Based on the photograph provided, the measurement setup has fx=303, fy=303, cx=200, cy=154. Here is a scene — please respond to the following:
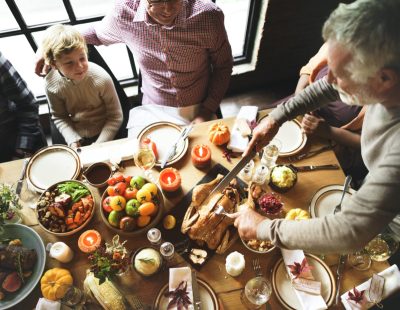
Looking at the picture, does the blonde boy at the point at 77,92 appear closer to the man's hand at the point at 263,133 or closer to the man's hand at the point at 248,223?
the man's hand at the point at 263,133

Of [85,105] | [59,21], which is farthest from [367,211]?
[59,21]

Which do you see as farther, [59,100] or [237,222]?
[59,100]

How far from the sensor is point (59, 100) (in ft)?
6.85

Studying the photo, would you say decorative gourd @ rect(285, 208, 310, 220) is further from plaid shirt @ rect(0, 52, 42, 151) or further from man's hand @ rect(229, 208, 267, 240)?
plaid shirt @ rect(0, 52, 42, 151)

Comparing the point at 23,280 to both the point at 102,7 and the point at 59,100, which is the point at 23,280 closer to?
the point at 59,100

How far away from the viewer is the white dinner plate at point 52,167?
1.58m

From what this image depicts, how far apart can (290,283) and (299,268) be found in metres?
0.08

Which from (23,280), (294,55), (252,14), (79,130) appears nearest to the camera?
(23,280)

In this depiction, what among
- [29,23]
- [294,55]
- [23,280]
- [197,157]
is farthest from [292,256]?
[29,23]

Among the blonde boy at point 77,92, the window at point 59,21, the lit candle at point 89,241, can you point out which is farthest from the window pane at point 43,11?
the lit candle at point 89,241

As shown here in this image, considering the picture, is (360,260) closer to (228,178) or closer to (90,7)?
(228,178)

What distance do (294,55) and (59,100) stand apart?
2225mm

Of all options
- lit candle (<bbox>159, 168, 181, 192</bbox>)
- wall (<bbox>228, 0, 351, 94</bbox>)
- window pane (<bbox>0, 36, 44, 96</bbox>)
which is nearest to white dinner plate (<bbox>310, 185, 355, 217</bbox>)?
lit candle (<bbox>159, 168, 181, 192</bbox>)

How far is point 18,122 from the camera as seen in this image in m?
2.18
